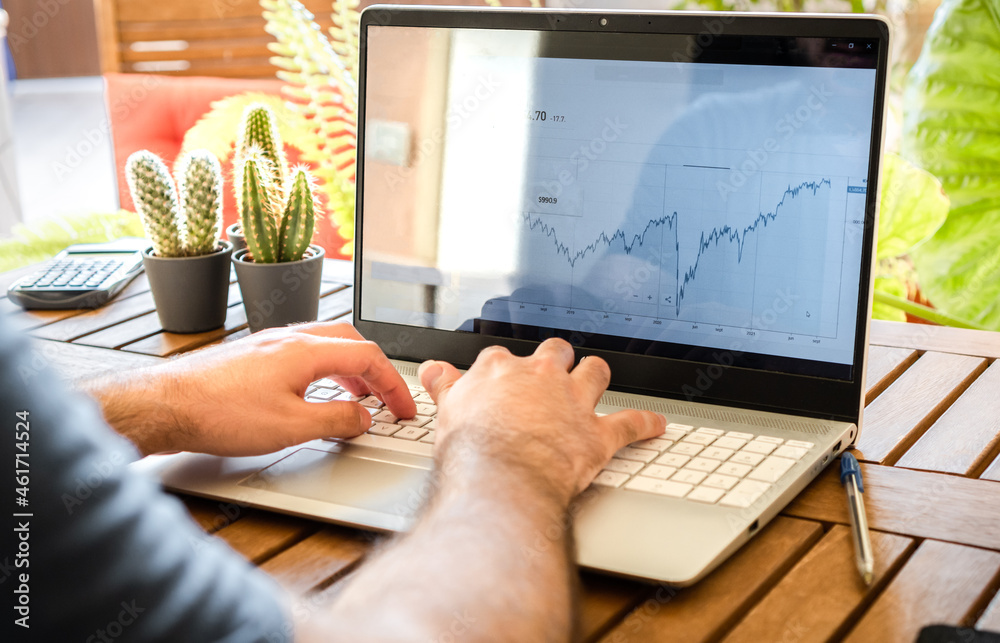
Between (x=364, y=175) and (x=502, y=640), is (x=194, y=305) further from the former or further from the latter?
(x=502, y=640)

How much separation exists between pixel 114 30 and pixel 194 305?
2694 mm

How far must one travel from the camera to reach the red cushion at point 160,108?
7.37 feet

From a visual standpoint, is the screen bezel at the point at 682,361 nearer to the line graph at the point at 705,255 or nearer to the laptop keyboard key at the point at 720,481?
the line graph at the point at 705,255

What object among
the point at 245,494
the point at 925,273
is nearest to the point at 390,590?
the point at 245,494

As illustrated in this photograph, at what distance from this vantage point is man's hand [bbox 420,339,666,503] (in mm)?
573

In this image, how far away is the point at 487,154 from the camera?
84 centimetres

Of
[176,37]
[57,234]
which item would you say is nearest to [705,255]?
[57,234]

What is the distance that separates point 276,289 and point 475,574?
63cm

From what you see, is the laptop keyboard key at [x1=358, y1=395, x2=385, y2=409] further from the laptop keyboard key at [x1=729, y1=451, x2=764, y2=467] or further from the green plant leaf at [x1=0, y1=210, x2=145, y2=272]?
the green plant leaf at [x1=0, y1=210, x2=145, y2=272]

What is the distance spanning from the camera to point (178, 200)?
103 centimetres

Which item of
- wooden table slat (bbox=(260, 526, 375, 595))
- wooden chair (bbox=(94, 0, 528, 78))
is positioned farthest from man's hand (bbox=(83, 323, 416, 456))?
wooden chair (bbox=(94, 0, 528, 78))

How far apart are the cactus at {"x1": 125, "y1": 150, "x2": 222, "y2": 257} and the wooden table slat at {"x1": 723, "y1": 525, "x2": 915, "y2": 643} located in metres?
0.79

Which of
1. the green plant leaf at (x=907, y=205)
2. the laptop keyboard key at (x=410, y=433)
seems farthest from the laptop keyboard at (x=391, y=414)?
the green plant leaf at (x=907, y=205)

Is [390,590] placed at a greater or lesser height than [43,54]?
lesser
